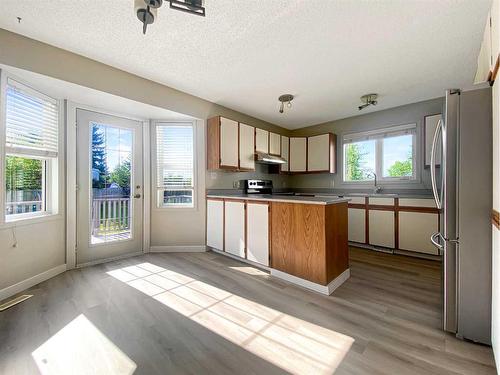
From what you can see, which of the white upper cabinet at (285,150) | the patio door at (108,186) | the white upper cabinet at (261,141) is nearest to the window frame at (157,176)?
the patio door at (108,186)

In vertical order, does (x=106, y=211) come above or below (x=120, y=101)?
below

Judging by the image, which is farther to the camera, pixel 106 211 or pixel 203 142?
pixel 203 142

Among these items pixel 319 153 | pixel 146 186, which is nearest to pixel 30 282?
pixel 146 186

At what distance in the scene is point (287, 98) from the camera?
3389 mm

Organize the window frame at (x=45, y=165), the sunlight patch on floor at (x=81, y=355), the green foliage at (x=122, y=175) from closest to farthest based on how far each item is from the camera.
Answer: the sunlight patch on floor at (x=81, y=355), the window frame at (x=45, y=165), the green foliage at (x=122, y=175)

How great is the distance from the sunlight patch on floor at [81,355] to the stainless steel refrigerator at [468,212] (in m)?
2.19

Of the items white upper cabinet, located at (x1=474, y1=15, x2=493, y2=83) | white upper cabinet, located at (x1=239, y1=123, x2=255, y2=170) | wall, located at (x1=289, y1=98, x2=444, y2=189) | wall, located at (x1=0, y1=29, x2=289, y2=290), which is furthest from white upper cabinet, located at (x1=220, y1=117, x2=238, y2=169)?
white upper cabinet, located at (x1=474, y1=15, x2=493, y2=83)

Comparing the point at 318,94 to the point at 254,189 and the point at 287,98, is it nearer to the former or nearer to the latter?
the point at 287,98

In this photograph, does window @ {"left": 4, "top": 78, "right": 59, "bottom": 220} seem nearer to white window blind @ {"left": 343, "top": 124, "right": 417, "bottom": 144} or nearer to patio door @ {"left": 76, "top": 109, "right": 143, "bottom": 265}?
patio door @ {"left": 76, "top": 109, "right": 143, "bottom": 265}

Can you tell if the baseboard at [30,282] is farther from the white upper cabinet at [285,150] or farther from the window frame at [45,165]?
the white upper cabinet at [285,150]

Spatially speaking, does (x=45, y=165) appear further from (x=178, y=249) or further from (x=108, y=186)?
(x=178, y=249)

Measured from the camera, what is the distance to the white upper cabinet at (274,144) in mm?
4387

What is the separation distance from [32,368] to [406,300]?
2.84 meters

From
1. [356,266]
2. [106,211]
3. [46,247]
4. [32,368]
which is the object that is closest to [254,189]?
[356,266]
